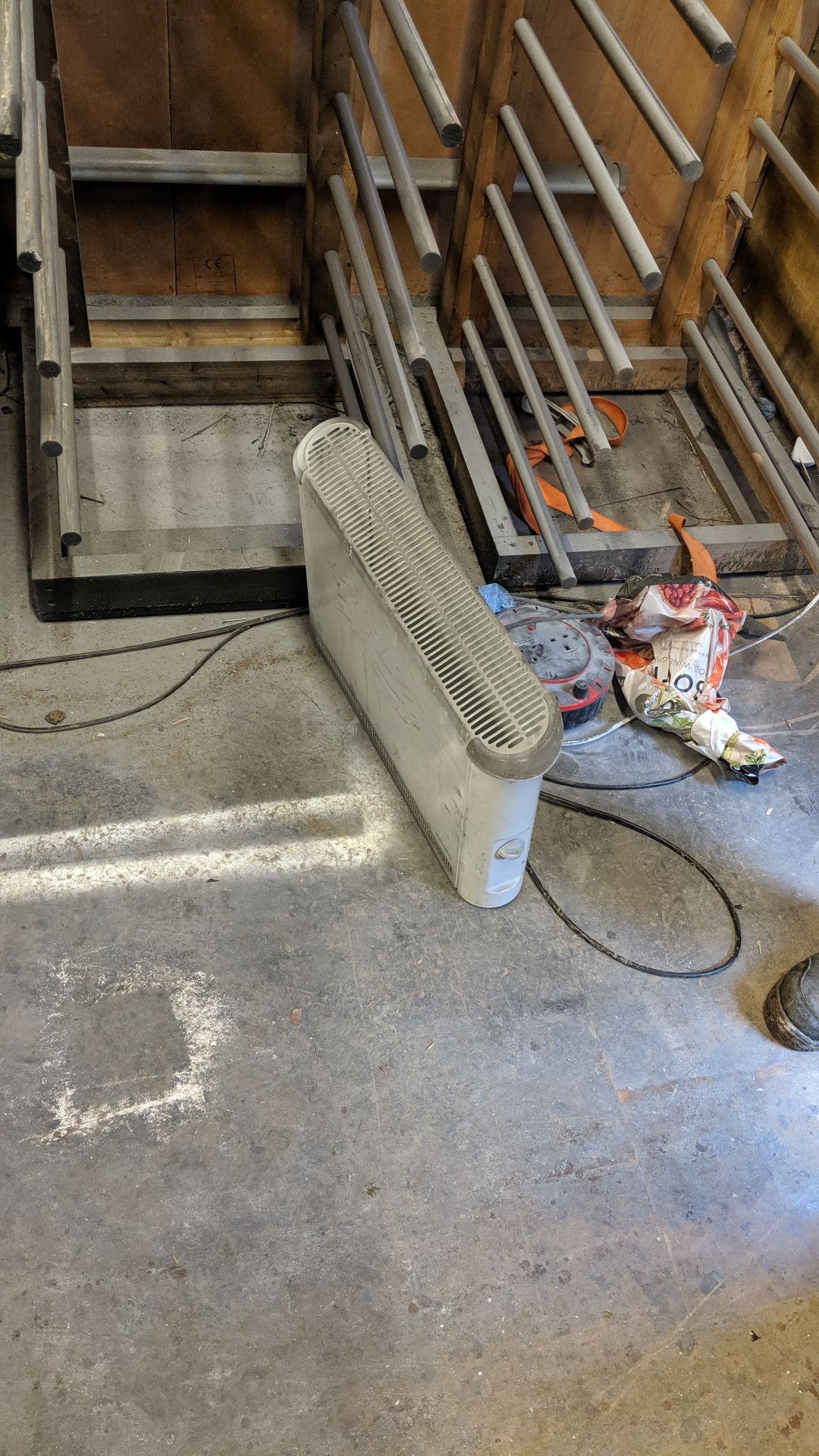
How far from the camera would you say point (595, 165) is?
2.26 meters

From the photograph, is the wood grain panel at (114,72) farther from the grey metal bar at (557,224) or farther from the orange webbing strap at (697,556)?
the orange webbing strap at (697,556)

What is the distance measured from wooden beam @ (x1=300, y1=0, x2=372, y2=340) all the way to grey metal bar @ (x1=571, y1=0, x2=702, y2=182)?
54cm

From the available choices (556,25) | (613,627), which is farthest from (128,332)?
(613,627)

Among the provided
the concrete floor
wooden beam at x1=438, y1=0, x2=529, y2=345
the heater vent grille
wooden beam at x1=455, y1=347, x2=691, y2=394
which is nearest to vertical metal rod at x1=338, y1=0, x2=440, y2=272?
wooden beam at x1=438, y1=0, x2=529, y2=345

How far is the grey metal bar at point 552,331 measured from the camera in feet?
7.79

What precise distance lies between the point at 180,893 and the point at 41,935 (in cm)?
27

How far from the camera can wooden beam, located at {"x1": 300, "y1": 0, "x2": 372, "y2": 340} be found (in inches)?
98.3

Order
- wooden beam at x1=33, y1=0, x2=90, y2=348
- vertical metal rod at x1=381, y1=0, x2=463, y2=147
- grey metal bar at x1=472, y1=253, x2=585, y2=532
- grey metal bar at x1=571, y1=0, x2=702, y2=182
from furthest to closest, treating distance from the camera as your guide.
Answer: grey metal bar at x1=472, y1=253, x2=585, y2=532, wooden beam at x1=33, y1=0, x2=90, y2=348, grey metal bar at x1=571, y1=0, x2=702, y2=182, vertical metal rod at x1=381, y1=0, x2=463, y2=147

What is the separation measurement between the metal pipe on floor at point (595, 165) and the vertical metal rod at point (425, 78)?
360mm

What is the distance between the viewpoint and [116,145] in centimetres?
269

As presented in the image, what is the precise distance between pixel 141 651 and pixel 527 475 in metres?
1.03

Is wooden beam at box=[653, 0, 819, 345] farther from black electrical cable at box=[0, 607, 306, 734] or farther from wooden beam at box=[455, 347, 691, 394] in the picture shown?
black electrical cable at box=[0, 607, 306, 734]

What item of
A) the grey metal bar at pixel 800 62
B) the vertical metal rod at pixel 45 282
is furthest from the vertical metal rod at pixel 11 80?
the grey metal bar at pixel 800 62

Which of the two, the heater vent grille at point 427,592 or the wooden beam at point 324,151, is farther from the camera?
the wooden beam at point 324,151
